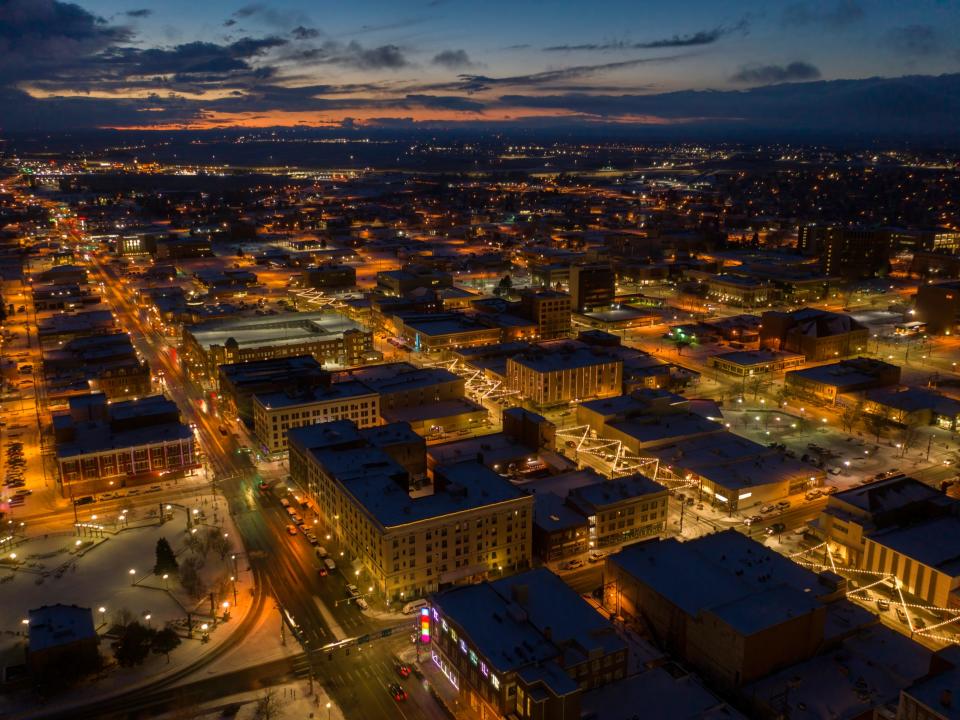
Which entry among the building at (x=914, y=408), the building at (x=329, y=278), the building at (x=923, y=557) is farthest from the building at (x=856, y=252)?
the building at (x=923, y=557)

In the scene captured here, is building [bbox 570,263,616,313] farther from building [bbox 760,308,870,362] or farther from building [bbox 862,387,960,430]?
building [bbox 862,387,960,430]

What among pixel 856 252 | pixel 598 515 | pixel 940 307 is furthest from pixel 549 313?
pixel 856 252

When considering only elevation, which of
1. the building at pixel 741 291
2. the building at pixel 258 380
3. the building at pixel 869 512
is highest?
the building at pixel 258 380

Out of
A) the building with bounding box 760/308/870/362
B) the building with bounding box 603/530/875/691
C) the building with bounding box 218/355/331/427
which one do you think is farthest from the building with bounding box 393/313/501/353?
the building with bounding box 603/530/875/691

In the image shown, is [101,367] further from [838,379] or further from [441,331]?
[838,379]

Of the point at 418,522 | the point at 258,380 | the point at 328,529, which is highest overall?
the point at 418,522

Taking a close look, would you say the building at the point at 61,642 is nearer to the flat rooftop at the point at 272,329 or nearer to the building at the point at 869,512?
the building at the point at 869,512
